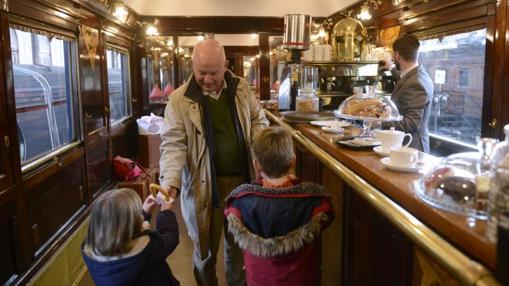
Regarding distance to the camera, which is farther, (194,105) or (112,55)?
(112,55)

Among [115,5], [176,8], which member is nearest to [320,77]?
[115,5]

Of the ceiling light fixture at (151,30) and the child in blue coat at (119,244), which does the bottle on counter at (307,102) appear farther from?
the ceiling light fixture at (151,30)

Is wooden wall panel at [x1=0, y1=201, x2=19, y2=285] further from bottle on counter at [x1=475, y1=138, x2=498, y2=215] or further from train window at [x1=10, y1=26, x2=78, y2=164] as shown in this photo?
bottle on counter at [x1=475, y1=138, x2=498, y2=215]

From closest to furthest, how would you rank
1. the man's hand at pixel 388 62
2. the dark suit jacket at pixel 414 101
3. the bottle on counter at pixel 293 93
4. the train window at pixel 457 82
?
the dark suit jacket at pixel 414 101 → the train window at pixel 457 82 → the bottle on counter at pixel 293 93 → the man's hand at pixel 388 62

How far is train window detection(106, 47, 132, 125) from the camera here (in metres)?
5.46

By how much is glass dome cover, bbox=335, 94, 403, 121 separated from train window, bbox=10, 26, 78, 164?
1985 mm

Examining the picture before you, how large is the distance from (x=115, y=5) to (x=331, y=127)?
12.3 feet

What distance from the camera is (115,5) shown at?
16.9ft

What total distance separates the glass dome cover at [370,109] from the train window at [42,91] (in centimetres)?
198

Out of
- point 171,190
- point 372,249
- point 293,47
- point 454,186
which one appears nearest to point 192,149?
point 171,190

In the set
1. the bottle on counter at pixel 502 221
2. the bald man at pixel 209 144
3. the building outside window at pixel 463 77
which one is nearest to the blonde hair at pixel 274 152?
the bald man at pixel 209 144

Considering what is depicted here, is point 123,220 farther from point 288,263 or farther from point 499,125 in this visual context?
point 499,125

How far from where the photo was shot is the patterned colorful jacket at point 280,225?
5.02 ft

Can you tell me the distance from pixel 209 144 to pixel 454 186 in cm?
145
